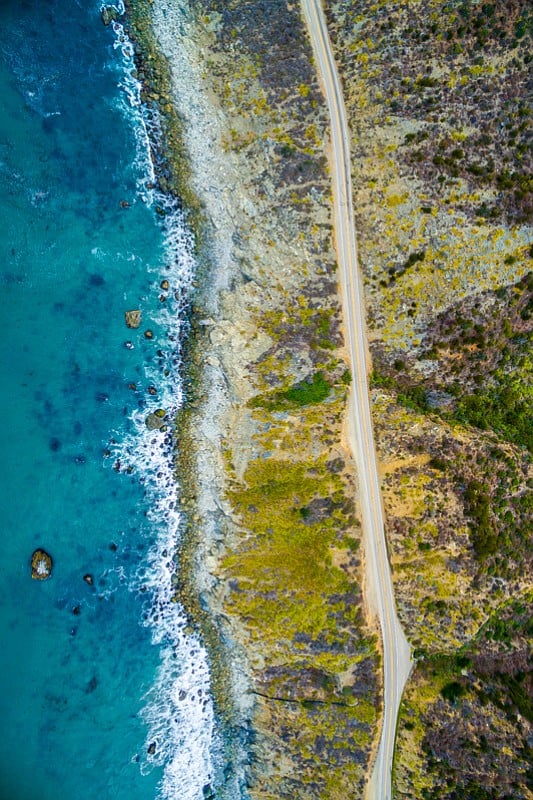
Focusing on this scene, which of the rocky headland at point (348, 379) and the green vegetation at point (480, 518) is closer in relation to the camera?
the rocky headland at point (348, 379)

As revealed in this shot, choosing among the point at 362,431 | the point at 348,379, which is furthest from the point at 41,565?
the point at 348,379

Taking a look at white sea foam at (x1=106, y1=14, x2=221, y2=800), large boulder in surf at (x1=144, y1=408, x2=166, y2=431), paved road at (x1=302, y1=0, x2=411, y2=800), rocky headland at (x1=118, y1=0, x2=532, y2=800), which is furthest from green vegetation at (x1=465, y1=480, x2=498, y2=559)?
large boulder in surf at (x1=144, y1=408, x2=166, y2=431)

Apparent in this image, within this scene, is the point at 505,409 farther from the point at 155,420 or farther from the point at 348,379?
the point at 155,420

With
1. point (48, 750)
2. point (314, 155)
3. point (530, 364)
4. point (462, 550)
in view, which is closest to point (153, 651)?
point (48, 750)

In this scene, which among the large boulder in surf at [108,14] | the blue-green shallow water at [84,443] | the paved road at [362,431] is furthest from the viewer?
the large boulder in surf at [108,14]

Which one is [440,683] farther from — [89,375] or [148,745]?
[89,375]

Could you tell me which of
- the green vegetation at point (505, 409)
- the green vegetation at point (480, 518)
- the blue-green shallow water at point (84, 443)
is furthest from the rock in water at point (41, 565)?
the green vegetation at point (505, 409)

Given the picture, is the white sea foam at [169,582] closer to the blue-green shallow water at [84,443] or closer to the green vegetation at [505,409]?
the blue-green shallow water at [84,443]
